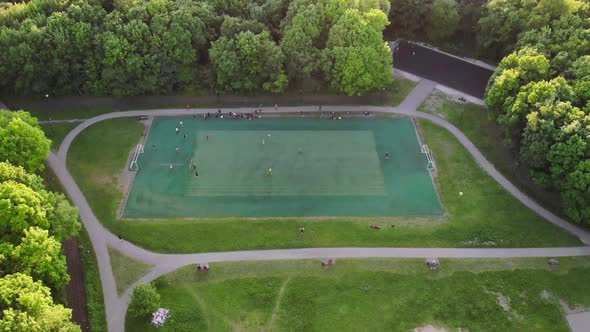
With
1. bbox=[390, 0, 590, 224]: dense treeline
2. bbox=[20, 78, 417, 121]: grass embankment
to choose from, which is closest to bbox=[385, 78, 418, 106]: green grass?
bbox=[20, 78, 417, 121]: grass embankment

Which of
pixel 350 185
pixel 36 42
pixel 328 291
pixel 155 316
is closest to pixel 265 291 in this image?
pixel 328 291

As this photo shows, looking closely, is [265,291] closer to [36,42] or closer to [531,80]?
[531,80]

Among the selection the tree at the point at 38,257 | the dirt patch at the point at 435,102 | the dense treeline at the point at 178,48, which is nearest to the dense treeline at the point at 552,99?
the dirt patch at the point at 435,102

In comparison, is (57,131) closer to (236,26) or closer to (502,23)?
(236,26)

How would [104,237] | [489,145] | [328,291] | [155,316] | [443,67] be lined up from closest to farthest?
[155,316]
[328,291]
[104,237]
[489,145]
[443,67]

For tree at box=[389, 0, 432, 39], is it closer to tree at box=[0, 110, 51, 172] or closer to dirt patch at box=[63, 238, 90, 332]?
tree at box=[0, 110, 51, 172]
